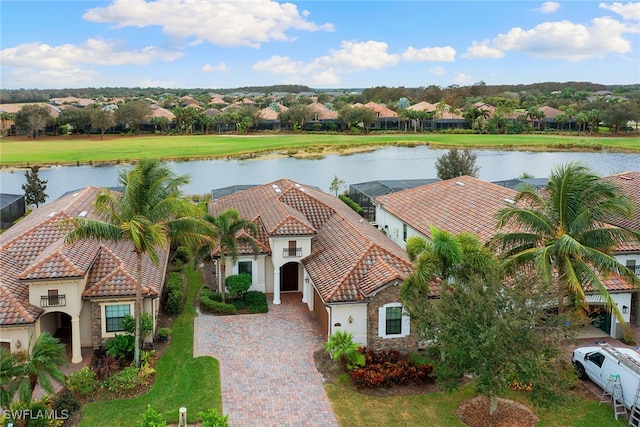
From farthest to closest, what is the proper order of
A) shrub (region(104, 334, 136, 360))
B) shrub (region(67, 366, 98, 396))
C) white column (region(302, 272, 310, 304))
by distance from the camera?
1. white column (region(302, 272, 310, 304))
2. shrub (region(104, 334, 136, 360))
3. shrub (region(67, 366, 98, 396))

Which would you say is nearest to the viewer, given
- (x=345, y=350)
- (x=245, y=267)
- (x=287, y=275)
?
(x=345, y=350)

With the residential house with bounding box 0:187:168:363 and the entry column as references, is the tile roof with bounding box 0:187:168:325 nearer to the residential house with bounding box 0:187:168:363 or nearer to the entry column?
the residential house with bounding box 0:187:168:363

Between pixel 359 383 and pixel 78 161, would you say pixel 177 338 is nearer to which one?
pixel 359 383

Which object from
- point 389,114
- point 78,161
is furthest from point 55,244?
point 389,114

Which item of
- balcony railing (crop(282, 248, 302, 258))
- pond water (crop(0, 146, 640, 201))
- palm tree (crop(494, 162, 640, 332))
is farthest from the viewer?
pond water (crop(0, 146, 640, 201))

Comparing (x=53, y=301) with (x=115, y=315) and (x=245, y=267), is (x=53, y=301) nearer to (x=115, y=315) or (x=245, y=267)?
(x=115, y=315)

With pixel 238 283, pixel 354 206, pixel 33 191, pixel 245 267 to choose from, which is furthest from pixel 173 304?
pixel 33 191

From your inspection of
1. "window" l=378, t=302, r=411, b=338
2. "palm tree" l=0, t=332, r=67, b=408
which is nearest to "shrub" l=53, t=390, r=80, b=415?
"palm tree" l=0, t=332, r=67, b=408
